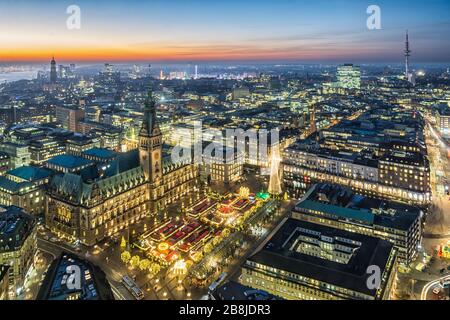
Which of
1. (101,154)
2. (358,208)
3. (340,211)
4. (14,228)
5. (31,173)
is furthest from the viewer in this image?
(101,154)

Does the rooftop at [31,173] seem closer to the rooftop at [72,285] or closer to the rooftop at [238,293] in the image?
the rooftop at [72,285]

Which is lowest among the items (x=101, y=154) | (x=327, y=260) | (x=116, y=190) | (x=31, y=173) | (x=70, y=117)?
(x=327, y=260)

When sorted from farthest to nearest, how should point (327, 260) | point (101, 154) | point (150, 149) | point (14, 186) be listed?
point (101, 154)
point (150, 149)
point (14, 186)
point (327, 260)

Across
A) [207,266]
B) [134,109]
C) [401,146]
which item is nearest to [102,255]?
[207,266]

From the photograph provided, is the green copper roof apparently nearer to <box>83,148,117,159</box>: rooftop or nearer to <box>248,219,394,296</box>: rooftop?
<box>248,219,394,296</box>: rooftop

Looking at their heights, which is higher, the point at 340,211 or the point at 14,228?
the point at 14,228

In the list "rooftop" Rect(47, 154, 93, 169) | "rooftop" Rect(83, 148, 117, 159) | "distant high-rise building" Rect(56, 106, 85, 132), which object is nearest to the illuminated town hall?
"rooftop" Rect(47, 154, 93, 169)

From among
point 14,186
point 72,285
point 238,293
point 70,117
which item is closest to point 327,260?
point 238,293

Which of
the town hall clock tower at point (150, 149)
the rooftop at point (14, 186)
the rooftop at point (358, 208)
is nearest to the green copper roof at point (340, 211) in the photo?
the rooftop at point (358, 208)

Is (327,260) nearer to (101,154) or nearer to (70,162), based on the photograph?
(70,162)
